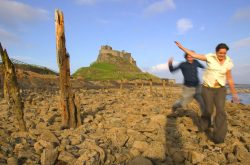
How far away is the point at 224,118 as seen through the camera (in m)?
6.24

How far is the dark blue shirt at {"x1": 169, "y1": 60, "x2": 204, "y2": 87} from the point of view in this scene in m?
7.78

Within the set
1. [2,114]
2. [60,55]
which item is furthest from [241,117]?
[2,114]

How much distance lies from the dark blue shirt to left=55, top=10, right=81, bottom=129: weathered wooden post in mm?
2871

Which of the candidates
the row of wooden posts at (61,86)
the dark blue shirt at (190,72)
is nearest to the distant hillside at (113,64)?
the dark blue shirt at (190,72)

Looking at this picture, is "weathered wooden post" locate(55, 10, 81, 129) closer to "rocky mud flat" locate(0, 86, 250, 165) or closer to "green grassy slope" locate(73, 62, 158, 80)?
"rocky mud flat" locate(0, 86, 250, 165)

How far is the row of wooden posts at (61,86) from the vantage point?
6715 mm

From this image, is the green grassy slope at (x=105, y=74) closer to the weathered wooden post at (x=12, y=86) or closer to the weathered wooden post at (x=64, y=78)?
the weathered wooden post at (x=64, y=78)

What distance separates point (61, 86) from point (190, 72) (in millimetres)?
3510

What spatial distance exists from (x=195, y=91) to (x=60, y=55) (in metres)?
3.75

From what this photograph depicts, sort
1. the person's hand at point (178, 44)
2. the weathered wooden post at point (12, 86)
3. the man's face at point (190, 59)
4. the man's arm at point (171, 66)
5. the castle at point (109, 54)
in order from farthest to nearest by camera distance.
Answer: the castle at point (109, 54), the man's arm at point (171, 66), the man's face at point (190, 59), the weathered wooden post at point (12, 86), the person's hand at point (178, 44)

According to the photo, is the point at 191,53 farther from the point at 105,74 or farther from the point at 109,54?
the point at 109,54

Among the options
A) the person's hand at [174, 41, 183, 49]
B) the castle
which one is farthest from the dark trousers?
the castle

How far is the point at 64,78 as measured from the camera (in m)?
7.16

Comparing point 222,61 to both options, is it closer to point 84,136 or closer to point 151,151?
point 151,151
